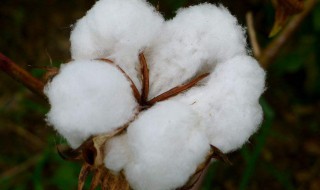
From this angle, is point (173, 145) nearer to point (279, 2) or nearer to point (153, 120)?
point (153, 120)

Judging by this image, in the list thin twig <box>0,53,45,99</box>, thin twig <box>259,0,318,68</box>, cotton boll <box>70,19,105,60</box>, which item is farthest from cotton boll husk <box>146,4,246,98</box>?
thin twig <box>259,0,318,68</box>

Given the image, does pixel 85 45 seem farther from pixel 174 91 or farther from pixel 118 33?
pixel 174 91

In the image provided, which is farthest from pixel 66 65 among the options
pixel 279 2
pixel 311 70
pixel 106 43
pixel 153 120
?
pixel 311 70

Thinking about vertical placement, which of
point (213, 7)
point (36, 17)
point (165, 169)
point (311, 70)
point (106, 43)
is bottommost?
point (36, 17)

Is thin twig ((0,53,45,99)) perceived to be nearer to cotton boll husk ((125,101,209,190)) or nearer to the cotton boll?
the cotton boll

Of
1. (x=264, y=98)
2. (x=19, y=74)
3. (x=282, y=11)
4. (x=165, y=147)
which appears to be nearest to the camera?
(x=165, y=147)

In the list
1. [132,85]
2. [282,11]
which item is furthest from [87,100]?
[282,11]
